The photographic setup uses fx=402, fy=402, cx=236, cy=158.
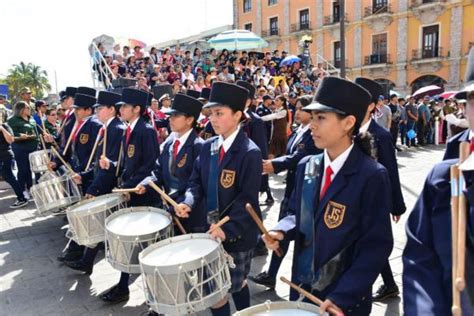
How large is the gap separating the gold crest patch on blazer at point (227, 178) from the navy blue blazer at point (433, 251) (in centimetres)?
155

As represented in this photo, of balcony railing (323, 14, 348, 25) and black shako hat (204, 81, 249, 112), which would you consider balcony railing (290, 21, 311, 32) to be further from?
black shako hat (204, 81, 249, 112)

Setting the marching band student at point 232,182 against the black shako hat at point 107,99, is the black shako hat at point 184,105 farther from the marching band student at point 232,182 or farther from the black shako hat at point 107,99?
the black shako hat at point 107,99

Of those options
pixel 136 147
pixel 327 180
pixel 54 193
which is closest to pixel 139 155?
pixel 136 147

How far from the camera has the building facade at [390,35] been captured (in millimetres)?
33219

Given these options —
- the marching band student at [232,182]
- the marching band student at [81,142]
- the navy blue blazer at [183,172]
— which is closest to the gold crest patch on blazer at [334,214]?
the marching band student at [232,182]

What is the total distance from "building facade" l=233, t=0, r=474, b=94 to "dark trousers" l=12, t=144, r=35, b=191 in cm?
2548

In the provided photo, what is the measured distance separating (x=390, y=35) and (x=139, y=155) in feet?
124

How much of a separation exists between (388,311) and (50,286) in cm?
369

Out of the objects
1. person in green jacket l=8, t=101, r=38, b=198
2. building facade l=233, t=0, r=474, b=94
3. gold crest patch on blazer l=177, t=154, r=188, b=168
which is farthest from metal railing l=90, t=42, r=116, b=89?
building facade l=233, t=0, r=474, b=94

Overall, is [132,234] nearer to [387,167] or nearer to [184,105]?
[184,105]

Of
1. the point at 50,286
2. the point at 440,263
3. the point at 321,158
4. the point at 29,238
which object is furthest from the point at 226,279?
the point at 29,238

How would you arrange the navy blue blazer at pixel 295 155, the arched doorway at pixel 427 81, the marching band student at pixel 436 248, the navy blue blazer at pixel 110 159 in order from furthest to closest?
the arched doorway at pixel 427 81 < the navy blue blazer at pixel 110 159 < the navy blue blazer at pixel 295 155 < the marching band student at pixel 436 248

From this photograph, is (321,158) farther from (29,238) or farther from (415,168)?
(415,168)

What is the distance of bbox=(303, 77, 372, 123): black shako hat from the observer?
224 centimetres
